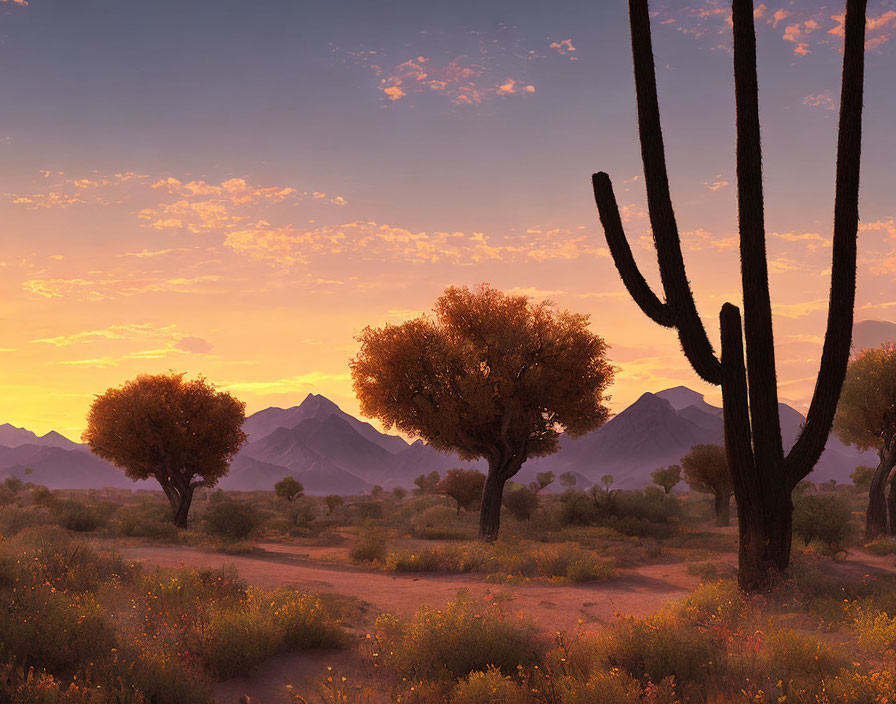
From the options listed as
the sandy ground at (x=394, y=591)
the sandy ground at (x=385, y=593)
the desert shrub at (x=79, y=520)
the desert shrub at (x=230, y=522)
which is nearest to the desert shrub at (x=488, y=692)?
the sandy ground at (x=394, y=591)

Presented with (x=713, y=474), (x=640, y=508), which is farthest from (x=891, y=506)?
(x=713, y=474)

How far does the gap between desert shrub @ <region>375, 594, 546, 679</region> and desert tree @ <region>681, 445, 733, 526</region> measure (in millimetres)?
32137

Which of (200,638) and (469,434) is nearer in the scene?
(200,638)

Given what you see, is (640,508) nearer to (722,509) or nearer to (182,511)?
(722,509)

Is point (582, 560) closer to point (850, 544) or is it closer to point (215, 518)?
point (850, 544)

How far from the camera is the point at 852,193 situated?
40.3 feet

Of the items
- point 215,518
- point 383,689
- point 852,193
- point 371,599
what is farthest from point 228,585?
point 215,518

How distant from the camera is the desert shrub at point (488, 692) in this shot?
6.77 meters

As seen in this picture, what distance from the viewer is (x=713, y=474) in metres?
38.0

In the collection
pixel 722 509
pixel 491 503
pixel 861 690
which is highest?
pixel 861 690

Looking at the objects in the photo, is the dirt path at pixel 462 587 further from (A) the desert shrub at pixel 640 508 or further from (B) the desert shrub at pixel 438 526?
(A) the desert shrub at pixel 640 508

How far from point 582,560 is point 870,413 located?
17133 millimetres

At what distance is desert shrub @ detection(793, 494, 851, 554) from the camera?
2008 centimetres

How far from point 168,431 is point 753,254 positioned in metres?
28.2
